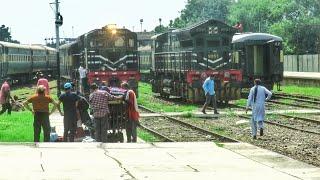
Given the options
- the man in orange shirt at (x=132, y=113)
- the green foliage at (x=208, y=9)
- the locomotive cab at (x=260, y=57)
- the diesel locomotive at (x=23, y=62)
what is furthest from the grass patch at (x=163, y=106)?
the green foliage at (x=208, y=9)

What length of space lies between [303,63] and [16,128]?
5360cm

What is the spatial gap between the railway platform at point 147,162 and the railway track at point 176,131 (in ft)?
10.6

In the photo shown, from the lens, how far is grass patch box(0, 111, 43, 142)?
68.7ft

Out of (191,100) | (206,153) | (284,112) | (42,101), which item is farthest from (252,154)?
(191,100)

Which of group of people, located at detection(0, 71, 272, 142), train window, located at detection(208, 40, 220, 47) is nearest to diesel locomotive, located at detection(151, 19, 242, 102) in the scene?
train window, located at detection(208, 40, 220, 47)

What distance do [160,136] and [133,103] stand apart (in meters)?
3.09

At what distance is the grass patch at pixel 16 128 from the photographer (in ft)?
68.7

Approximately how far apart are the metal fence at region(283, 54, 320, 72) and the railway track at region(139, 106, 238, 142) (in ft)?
140

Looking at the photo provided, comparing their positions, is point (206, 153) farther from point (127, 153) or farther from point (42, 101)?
point (42, 101)

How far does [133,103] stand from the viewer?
19391 millimetres

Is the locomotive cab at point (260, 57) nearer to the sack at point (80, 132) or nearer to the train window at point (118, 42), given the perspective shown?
the train window at point (118, 42)

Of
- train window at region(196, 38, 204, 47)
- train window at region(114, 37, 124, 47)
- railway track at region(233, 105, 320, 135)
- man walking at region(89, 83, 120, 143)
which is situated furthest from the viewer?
train window at region(114, 37, 124, 47)

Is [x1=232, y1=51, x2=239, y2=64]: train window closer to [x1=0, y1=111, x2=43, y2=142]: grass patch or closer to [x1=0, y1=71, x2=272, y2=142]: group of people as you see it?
[x1=0, y1=111, x2=43, y2=142]: grass patch

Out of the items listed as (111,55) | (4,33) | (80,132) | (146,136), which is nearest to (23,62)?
(111,55)
